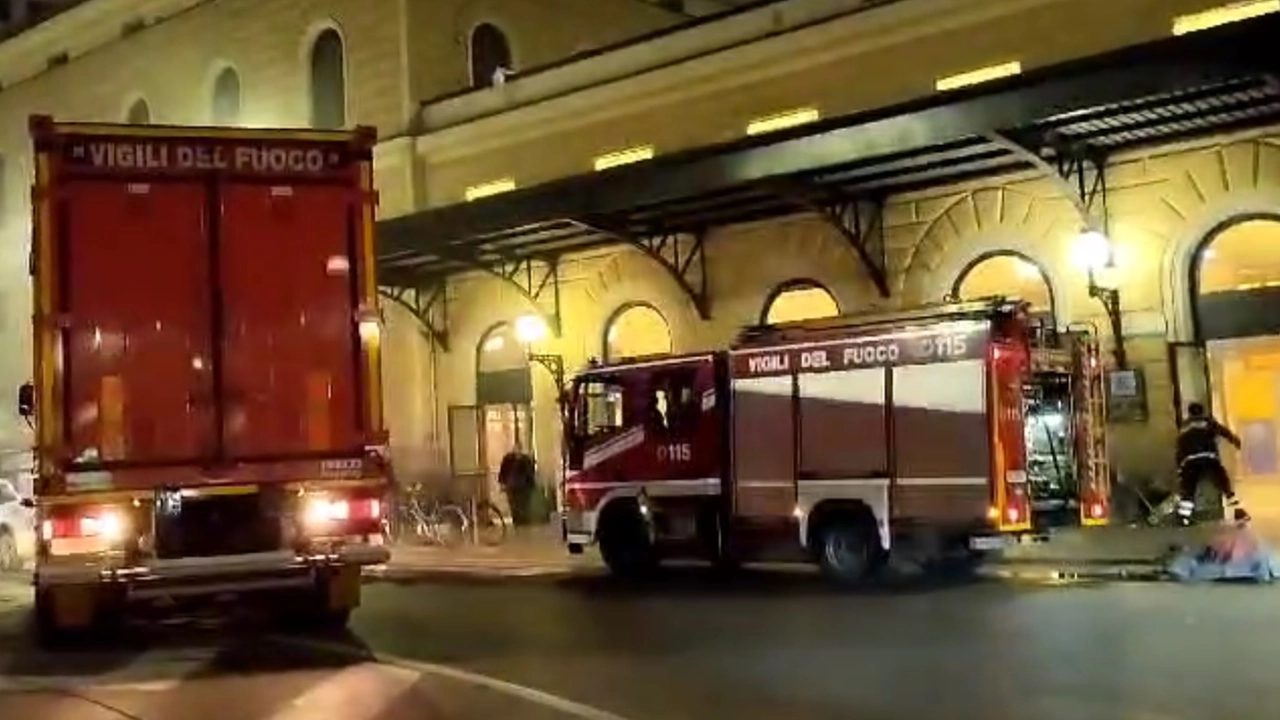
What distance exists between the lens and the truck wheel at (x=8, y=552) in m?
26.5

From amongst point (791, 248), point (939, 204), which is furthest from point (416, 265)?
point (939, 204)

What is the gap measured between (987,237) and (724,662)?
1341 centimetres

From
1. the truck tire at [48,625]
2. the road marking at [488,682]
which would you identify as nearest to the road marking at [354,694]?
the road marking at [488,682]

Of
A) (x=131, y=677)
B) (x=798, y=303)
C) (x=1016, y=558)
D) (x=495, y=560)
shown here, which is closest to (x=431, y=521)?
(x=495, y=560)

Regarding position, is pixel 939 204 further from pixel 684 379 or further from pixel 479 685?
pixel 479 685

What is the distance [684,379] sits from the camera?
789 inches

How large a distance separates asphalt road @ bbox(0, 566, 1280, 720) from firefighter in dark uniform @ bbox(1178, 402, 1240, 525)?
14.3 ft

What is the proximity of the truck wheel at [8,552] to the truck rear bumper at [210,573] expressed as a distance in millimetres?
14105

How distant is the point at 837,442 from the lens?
18.5 m

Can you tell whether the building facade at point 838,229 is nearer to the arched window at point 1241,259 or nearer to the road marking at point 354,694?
the arched window at point 1241,259

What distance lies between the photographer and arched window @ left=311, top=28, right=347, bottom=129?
36500 millimetres

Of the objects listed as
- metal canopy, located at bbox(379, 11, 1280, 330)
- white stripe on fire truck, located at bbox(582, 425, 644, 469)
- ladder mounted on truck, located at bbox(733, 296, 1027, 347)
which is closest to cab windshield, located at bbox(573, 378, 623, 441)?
white stripe on fire truck, located at bbox(582, 425, 644, 469)

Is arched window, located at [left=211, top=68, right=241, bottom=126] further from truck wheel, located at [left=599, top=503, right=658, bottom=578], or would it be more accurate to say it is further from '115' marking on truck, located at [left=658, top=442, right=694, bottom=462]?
'115' marking on truck, located at [left=658, top=442, right=694, bottom=462]

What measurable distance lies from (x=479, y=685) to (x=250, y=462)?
11.6ft
